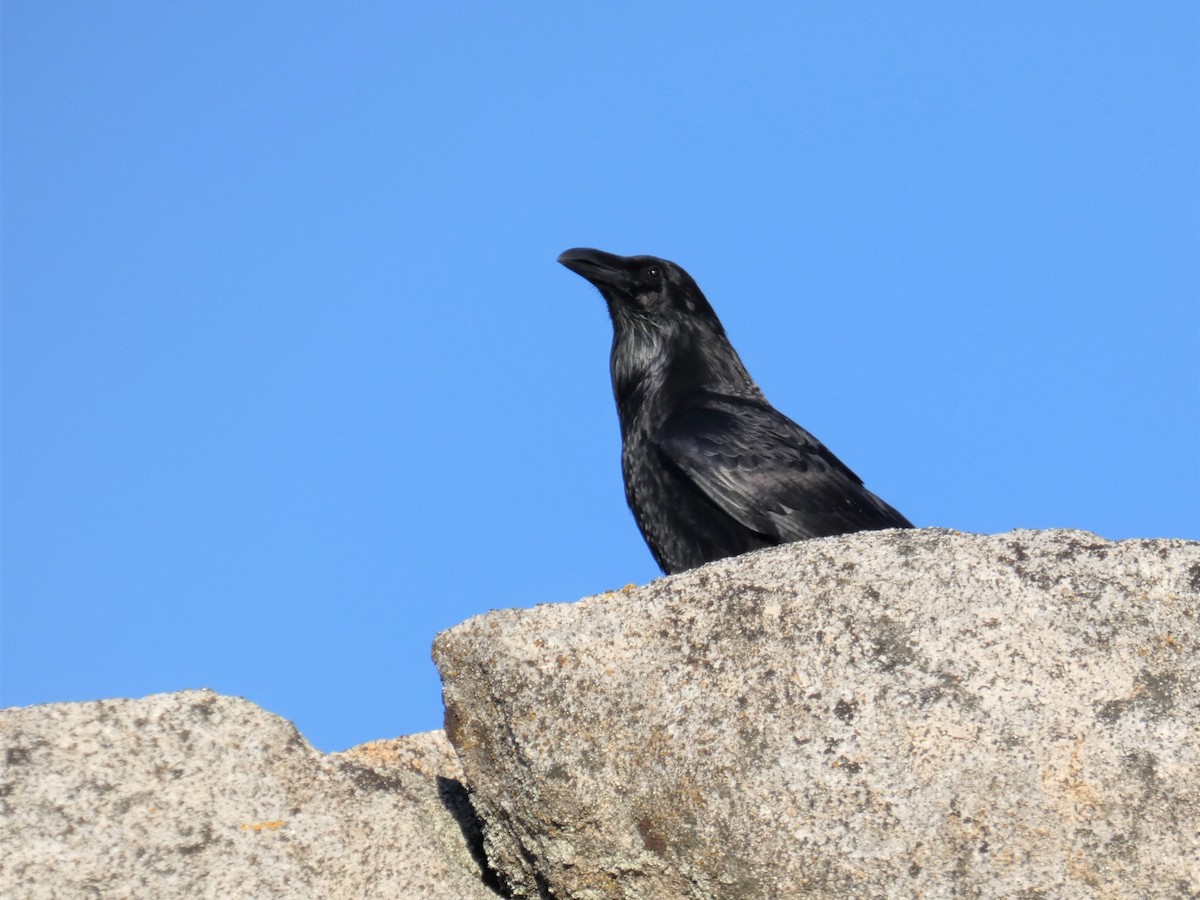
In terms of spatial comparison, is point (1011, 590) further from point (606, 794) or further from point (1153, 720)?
point (606, 794)

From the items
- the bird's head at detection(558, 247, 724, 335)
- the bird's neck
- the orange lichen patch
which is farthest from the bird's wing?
the orange lichen patch

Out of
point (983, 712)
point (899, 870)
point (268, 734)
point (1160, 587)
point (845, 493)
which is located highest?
point (845, 493)

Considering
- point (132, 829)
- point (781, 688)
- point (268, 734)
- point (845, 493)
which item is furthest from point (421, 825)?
point (845, 493)

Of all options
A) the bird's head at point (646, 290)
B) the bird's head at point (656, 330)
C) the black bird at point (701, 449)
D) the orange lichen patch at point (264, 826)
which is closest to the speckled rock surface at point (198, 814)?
the orange lichen patch at point (264, 826)

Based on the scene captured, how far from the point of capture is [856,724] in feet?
11.9

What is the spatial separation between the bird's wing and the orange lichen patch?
3342 mm

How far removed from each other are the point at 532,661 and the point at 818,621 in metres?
0.79

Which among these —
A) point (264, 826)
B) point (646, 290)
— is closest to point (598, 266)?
point (646, 290)

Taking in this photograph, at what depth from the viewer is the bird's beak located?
8469 millimetres

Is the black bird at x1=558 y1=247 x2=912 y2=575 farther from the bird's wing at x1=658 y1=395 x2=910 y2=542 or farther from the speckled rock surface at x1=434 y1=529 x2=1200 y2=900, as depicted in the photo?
the speckled rock surface at x1=434 y1=529 x2=1200 y2=900

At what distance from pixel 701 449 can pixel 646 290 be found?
1.73m

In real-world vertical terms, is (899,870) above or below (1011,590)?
below

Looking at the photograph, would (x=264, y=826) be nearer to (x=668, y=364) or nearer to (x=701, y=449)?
(x=701, y=449)

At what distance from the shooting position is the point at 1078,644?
367cm
